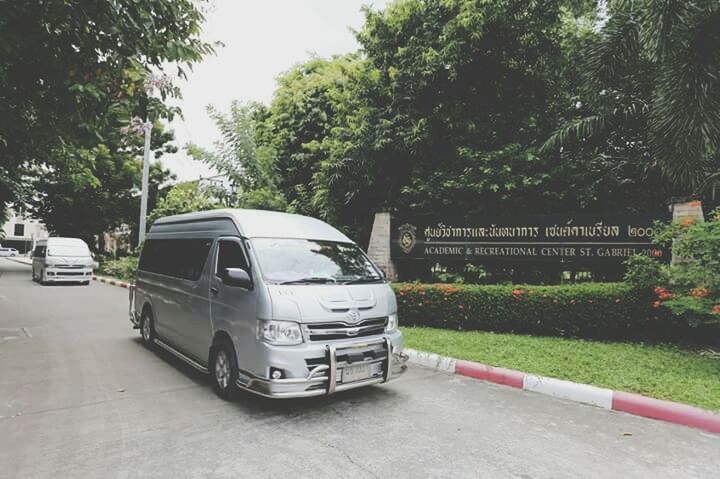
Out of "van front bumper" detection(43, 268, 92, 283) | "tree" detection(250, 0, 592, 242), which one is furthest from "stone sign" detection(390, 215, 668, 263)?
"van front bumper" detection(43, 268, 92, 283)

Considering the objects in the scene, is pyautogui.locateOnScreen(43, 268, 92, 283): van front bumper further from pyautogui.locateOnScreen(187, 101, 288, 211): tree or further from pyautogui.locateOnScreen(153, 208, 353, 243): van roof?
pyautogui.locateOnScreen(153, 208, 353, 243): van roof

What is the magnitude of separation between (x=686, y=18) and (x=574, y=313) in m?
A: 5.07

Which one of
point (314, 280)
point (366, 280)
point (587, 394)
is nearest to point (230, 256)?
point (314, 280)

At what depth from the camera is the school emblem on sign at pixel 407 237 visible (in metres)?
9.95

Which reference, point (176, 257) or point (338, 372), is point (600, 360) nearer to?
point (338, 372)

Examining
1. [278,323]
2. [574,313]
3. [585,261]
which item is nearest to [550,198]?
[585,261]

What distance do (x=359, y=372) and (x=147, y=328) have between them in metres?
4.40

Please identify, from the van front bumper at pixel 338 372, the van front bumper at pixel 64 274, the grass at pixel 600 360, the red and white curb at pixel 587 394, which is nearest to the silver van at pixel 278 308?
the van front bumper at pixel 338 372

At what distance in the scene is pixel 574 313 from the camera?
736 centimetres

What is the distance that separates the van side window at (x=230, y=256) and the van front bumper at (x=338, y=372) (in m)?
A: 1.18

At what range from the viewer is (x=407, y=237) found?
10.0 metres

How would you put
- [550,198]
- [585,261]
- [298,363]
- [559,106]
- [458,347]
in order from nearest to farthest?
1. [298,363]
2. [458,347]
3. [585,261]
4. [550,198]
5. [559,106]

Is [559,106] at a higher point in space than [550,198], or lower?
higher

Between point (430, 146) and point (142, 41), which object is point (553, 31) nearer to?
point (430, 146)
